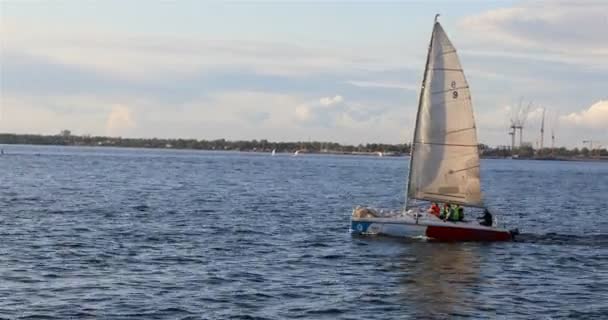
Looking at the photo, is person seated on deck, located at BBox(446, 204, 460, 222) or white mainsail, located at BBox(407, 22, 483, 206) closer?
white mainsail, located at BBox(407, 22, 483, 206)

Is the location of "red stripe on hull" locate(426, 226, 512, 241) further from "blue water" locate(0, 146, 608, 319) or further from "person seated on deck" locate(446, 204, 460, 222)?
"blue water" locate(0, 146, 608, 319)

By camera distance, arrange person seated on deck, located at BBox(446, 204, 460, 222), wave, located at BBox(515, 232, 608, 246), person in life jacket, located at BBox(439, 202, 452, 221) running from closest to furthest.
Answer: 1. person seated on deck, located at BBox(446, 204, 460, 222)
2. person in life jacket, located at BBox(439, 202, 452, 221)
3. wave, located at BBox(515, 232, 608, 246)

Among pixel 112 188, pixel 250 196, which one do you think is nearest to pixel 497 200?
pixel 250 196

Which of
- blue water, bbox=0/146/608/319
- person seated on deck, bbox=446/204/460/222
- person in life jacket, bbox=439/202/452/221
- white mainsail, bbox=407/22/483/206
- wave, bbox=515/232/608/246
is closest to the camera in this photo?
blue water, bbox=0/146/608/319

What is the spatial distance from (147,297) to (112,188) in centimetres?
6856

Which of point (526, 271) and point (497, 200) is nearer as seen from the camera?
point (526, 271)

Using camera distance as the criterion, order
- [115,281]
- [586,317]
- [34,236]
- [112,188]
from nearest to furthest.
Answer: [586,317]
[115,281]
[34,236]
[112,188]

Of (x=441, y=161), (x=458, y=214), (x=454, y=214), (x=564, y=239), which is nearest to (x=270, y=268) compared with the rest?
(x=454, y=214)

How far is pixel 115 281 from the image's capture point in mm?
36844

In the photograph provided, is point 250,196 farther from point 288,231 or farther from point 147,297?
point 147,297

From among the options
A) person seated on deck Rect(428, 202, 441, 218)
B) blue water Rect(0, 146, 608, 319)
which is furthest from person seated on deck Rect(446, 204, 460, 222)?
blue water Rect(0, 146, 608, 319)

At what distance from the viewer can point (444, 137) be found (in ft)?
176

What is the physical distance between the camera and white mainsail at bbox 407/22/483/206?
52.3 m

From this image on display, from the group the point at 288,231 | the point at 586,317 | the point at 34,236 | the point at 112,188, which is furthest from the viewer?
the point at 112,188
